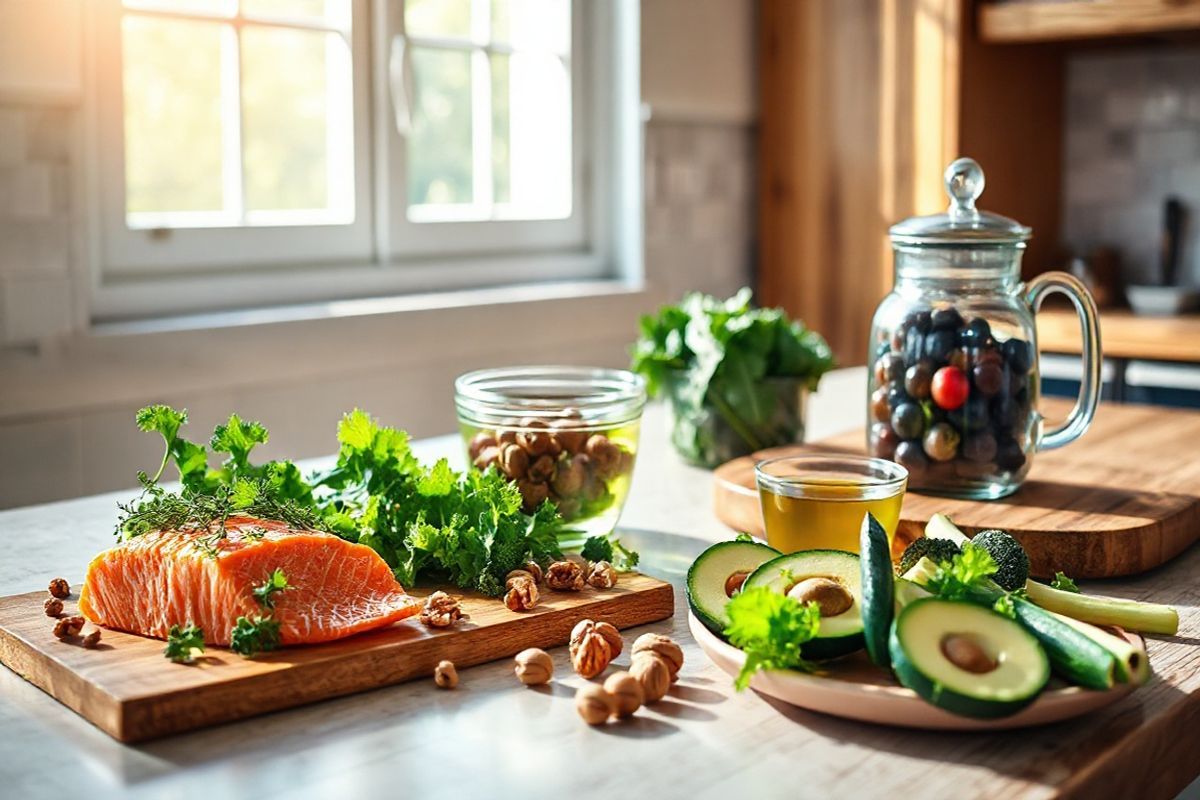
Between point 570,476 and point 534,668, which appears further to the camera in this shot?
point 570,476

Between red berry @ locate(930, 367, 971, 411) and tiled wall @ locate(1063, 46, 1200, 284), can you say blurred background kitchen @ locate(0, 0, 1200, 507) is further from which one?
red berry @ locate(930, 367, 971, 411)

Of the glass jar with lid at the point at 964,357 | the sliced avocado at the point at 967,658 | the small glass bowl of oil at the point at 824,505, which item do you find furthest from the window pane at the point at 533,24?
the sliced avocado at the point at 967,658

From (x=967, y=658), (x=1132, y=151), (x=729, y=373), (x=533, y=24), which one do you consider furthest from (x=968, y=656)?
(x=1132, y=151)

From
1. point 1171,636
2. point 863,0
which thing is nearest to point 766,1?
point 863,0

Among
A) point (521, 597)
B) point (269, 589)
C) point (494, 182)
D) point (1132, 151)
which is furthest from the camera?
point (1132, 151)

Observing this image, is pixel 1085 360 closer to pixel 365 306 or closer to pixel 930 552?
pixel 930 552

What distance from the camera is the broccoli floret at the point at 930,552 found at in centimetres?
101

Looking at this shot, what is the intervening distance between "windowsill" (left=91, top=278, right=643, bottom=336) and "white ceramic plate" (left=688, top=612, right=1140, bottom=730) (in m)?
1.66

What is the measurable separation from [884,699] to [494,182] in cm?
233

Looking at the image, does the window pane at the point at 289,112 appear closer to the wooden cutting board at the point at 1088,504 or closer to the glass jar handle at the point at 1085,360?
the wooden cutting board at the point at 1088,504

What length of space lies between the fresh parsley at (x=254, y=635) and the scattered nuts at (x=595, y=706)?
0.70 ft

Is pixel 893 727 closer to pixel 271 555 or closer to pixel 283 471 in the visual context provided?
pixel 271 555

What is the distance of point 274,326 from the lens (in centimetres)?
242

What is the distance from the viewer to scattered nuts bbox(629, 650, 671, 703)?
0.89m
